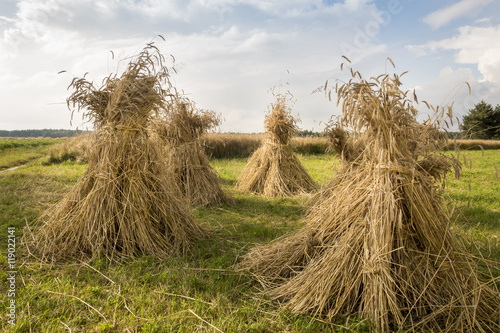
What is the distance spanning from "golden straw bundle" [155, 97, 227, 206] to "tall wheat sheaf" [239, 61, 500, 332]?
12.6 ft

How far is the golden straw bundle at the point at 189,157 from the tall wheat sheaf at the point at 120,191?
234 centimetres

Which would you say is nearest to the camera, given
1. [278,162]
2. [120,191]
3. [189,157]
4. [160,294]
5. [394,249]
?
[394,249]

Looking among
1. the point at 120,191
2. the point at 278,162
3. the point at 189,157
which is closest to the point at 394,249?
the point at 120,191

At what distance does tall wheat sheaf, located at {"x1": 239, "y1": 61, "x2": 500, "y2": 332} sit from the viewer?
2305mm

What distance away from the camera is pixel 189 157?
21.3ft

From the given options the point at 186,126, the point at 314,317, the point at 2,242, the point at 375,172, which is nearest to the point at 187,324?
the point at 314,317

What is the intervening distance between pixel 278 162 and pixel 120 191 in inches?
183

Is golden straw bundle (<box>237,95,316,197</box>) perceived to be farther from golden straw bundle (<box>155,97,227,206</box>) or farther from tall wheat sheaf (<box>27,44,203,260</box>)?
tall wheat sheaf (<box>27,44,203,260</box>)

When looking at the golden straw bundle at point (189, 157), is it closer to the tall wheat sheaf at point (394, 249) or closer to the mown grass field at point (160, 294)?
the mown grass field at point (160, 294)

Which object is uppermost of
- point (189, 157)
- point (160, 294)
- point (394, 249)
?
point (189, 157)

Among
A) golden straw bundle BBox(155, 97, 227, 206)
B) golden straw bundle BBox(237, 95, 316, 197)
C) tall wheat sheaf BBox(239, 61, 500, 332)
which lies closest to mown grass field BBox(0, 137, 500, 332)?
tall wheat sheaf BBox(239, 61, 500, 332)

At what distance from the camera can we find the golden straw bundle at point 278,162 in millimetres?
7672

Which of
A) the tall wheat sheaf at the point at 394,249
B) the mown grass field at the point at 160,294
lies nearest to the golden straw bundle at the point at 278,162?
the mown grass field at the point at 160,294

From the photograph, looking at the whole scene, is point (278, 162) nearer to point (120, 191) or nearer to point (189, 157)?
point (189, 157)
